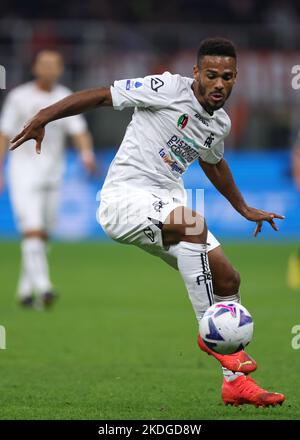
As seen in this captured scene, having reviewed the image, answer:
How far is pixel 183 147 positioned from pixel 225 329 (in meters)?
1.21

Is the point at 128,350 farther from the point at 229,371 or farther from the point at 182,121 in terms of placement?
the point at 182,121

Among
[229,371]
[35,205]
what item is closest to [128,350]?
[229,371]

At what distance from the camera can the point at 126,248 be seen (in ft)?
63.5

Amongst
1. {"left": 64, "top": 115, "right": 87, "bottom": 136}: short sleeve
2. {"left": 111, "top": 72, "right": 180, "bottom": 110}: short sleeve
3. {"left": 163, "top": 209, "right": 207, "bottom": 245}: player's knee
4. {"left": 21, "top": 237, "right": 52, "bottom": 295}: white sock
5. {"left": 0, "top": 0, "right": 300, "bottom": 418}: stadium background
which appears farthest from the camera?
{"left": 64, "top": 115, "right": 87, "bottom": 136}: short sleeve

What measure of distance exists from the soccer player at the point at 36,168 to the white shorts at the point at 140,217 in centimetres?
533

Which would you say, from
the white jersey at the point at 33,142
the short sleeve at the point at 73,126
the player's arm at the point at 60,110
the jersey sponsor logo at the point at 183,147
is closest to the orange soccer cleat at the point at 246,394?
the jersey sponsor logo at the point at 183,147

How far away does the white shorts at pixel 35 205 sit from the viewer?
457 inches

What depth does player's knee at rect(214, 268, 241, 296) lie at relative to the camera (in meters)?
6.07

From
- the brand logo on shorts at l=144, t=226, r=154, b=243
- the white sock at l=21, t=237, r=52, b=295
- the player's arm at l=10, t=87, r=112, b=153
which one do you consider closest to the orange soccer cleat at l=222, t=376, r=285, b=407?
the brand logo on shorts at l=144, t=226, r=154, b=243

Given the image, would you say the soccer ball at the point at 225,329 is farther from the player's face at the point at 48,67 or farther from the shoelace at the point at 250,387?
the player's face at the point at 48,67

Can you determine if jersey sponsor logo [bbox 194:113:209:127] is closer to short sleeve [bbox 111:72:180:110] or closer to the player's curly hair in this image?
short sleeve [bbox 111:72:180:110]

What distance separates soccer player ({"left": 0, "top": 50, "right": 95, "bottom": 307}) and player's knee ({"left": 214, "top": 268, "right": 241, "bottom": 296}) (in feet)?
17.8
